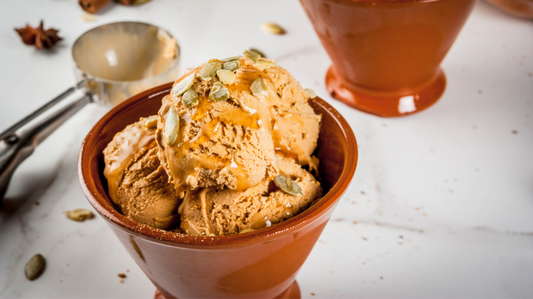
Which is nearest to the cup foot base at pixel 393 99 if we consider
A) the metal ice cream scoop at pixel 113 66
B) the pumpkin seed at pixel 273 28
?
the pumpkin seed at pixel 273 28

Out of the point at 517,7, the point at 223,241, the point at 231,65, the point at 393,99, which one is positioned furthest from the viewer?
the point at 517,7

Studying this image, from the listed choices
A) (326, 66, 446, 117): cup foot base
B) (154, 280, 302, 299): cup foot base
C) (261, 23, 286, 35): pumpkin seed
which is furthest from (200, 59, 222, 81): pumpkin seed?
(261, 23, 286, 35): pumpkin seed

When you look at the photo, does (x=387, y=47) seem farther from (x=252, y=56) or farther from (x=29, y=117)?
(x=29, y=117)

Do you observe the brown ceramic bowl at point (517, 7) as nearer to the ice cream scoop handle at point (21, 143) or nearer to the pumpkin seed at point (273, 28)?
the pumpkin seed at point (273, 28)

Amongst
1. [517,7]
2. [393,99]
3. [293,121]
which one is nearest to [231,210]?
[293,121]

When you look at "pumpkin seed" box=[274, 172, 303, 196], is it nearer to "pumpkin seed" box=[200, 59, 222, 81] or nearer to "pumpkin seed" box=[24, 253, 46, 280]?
"pumpkin seed" box=[200, 59, 222, 81]

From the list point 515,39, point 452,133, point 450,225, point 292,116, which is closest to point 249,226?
point 292,116
